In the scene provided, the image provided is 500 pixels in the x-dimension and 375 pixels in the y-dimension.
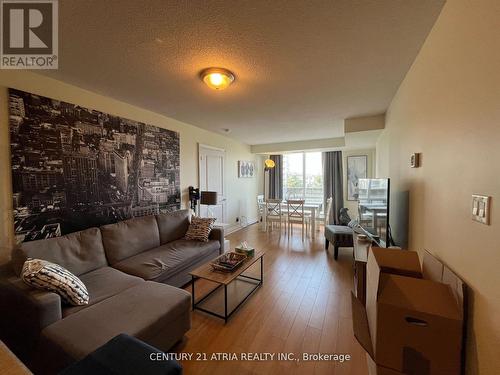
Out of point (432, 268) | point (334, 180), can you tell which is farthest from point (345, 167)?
point (432, 268)

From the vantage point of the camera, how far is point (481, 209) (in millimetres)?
859

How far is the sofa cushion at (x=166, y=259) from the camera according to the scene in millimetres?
2117

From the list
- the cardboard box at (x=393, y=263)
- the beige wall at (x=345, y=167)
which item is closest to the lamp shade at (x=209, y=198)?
the cardboard box at (x=393, y=263)

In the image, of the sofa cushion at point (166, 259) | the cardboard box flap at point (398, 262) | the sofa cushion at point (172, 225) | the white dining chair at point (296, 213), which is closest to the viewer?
the cardboard box flap at point (398, 262)

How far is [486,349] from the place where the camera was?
0.84 meters

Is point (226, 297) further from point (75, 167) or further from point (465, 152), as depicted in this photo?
point (75, 167)

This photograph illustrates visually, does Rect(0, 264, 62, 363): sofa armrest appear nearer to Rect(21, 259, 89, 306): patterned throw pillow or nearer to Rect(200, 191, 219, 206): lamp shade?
Rect(21, 259, 89, 306): patterned throw pillow

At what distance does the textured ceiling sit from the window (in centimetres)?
357

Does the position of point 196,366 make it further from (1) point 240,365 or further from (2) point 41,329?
(2) point 41,329

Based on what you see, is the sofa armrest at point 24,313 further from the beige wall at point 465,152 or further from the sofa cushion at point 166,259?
the beige wall at point 465,152

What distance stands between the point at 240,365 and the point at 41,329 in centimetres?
132

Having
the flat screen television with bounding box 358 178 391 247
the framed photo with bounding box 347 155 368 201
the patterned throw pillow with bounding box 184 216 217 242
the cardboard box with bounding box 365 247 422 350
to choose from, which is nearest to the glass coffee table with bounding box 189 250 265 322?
the patterned throw pillow with bounding box 184 216 217 242

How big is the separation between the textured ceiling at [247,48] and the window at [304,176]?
141 inches

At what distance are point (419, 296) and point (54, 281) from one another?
2.26 metres
